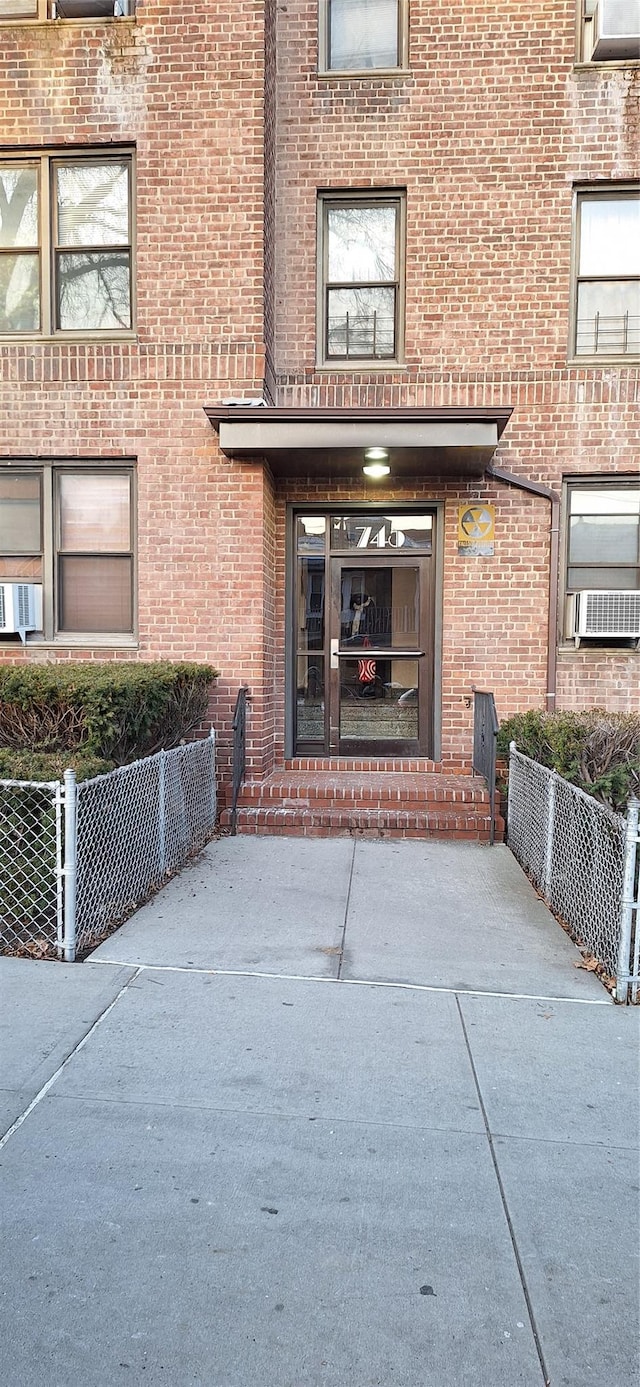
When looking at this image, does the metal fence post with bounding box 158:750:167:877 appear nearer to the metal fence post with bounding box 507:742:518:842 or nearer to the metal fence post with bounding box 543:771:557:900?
the metal fence post with bounding box 543:771:557:900

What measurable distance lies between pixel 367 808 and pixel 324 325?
4.77 m

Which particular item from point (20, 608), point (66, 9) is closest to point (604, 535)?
point (20, 608)

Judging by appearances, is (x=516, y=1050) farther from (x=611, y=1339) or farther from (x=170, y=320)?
(x=170, y=320)

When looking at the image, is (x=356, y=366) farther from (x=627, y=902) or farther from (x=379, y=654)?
(x=627, y=902)

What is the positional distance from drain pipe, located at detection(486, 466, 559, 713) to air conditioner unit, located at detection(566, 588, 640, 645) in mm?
240

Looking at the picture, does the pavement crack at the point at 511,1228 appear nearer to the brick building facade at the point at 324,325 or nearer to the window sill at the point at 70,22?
the brick building facade at the point at 324,325

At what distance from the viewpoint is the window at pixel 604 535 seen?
26.3 feet

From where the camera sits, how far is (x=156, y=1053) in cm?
322

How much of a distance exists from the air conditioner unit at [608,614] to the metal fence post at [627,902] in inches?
166

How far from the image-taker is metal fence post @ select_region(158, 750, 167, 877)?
545cm

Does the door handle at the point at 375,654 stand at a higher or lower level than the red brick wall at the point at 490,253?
lower

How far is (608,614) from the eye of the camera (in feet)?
25.3

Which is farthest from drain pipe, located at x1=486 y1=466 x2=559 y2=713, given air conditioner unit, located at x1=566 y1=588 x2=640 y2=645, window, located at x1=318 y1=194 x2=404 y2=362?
window, located at x1=318 y1=194 x2=404 y2=362

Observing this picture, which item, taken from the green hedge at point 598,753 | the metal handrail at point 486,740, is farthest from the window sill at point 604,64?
the green hedge at point 598,753
